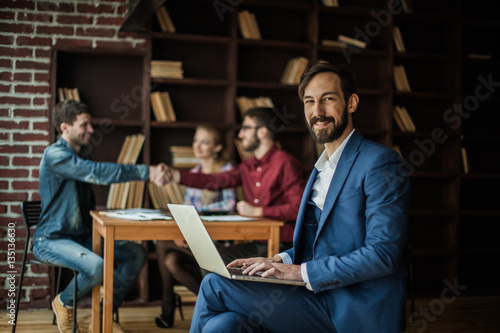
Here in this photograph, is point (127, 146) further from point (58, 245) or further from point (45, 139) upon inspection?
point (58, 245)

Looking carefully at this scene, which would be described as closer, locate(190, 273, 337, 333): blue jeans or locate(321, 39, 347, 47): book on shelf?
locate(190, 273, 337, 333): blue jeans

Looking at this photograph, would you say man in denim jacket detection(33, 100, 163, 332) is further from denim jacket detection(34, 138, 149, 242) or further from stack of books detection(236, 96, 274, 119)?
stack of books detection(236, 96, 274, 119)

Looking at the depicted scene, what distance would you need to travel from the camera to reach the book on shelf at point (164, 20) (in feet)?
12.3

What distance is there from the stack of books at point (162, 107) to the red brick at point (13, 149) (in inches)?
37.2

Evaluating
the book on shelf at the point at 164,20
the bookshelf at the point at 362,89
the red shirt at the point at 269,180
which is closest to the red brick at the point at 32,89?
the bookshelf at the point at 362,89

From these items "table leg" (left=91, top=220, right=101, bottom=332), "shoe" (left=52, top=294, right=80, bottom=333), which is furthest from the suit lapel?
"shoe" (left=52, top=294, right=80, bottom=333)

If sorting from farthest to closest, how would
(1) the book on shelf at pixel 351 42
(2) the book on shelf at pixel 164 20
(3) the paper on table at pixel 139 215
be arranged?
1. (1) the book on shelf at pixel 351 42
2. (2) the book on shelf at pixel 164 20
3. (3) the paper on table at pixel 139 215

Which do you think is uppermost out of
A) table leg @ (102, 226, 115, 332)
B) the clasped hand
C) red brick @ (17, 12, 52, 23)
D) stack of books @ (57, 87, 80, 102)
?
red brick @ (17, 12, 52, 23)

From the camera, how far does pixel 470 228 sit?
14.6ft

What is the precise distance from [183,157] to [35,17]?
1.44 metres

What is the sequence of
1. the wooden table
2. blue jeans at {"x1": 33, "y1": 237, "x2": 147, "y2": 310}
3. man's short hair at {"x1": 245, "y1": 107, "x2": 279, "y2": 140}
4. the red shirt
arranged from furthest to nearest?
man's short hair at {"x1": 245, "y1": 107, "x2": 279, "y2": 140}
the red shirt
blue jeans at {"x1": 33, "y1": 237, "x2": 147, "y2": 310}
the wooden table

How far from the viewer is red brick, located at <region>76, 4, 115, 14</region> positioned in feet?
11.9

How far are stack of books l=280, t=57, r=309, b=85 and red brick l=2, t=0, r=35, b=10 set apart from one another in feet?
6.38

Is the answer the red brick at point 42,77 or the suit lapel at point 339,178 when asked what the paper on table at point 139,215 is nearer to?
the suit lapel at point 339,178
